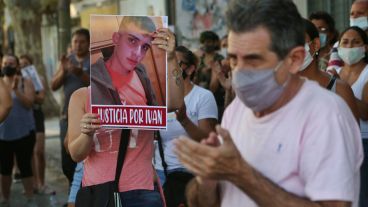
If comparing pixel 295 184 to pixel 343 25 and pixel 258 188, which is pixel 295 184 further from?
pixel 343 25

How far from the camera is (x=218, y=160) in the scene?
1.99 m

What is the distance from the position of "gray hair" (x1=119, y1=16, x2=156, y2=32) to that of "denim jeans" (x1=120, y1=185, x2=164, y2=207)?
899mm

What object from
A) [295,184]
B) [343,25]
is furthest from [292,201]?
[343,25]

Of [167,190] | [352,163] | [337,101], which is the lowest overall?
[167,190]

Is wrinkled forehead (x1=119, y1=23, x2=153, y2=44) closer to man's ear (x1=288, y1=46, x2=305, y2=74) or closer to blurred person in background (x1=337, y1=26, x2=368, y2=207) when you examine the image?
man's ear (x1=288, y1=46, x2=305, y2=74)

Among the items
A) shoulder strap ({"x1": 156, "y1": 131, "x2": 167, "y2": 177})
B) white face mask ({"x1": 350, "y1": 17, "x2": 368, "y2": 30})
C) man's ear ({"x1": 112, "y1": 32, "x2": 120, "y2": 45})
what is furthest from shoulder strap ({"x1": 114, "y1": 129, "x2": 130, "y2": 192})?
white face mask ({"x1": 350, "y1": 17, "x2": 368, "y2": 30})

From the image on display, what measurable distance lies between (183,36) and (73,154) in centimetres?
933

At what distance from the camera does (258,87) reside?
2.16 meters

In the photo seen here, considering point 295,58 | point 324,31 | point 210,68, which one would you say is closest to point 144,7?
point 210,68

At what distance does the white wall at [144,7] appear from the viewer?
13.3 meters

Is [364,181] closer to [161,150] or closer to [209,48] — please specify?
[161,150]

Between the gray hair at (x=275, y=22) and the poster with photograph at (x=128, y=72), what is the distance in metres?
1.48

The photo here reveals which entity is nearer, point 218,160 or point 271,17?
point 218,160

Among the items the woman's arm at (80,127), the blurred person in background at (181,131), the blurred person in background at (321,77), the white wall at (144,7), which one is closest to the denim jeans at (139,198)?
the woman's arm at (80,127)
